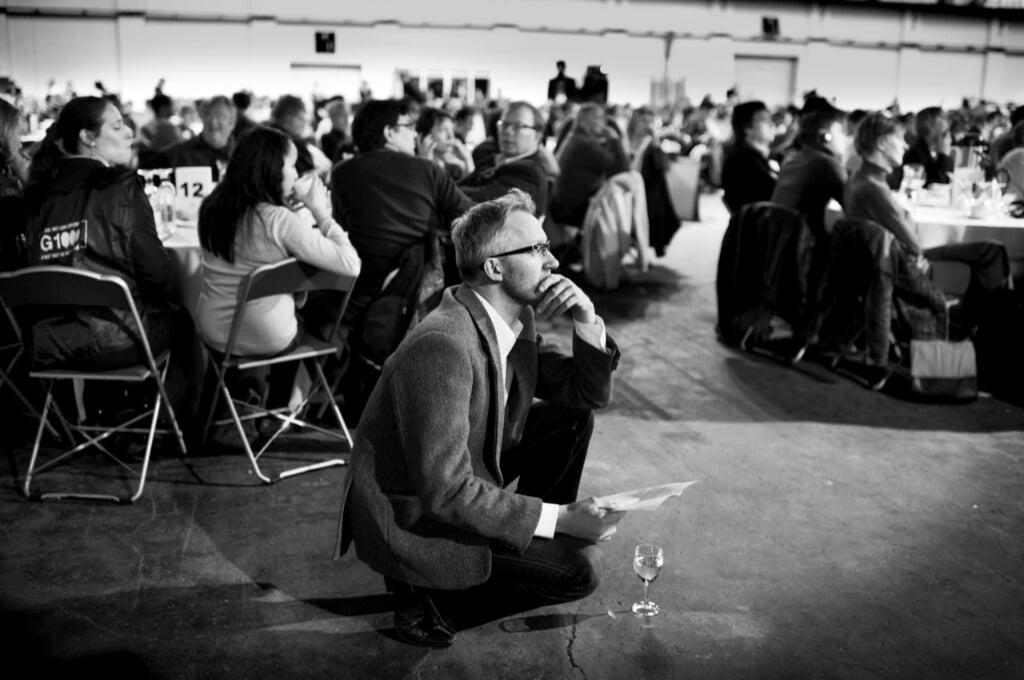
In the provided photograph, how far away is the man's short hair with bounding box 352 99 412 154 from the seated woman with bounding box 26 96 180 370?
1.05 meters

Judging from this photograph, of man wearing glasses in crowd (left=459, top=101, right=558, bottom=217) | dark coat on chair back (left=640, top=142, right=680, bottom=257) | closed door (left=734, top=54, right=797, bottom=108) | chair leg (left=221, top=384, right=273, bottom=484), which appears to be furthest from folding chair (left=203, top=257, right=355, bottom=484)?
closed door (left=734, top=54, right=797, bottom=108)

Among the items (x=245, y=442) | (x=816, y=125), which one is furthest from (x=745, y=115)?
(x=245, y=442)

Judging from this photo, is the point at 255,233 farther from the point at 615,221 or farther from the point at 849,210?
the point at 615,221

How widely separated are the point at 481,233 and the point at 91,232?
1.79 m

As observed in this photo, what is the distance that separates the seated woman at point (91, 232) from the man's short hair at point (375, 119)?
3.44 feet

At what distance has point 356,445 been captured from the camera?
221 centimetres

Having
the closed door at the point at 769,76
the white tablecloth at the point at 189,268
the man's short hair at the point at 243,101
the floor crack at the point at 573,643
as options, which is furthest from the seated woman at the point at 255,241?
the closed door at the point at 769,76

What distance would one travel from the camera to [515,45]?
22422 mm

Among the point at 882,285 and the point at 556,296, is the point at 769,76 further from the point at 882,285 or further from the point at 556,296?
the point at 556,296

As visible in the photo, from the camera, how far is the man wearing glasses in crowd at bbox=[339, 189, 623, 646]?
205 centimetres

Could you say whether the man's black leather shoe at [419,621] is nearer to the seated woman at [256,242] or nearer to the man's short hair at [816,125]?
the seated woman at [256,242]

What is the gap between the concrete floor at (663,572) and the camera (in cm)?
238

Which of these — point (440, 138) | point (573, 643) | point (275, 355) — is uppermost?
point (440, 138)

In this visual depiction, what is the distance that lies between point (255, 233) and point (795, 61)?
2339 centimetres
